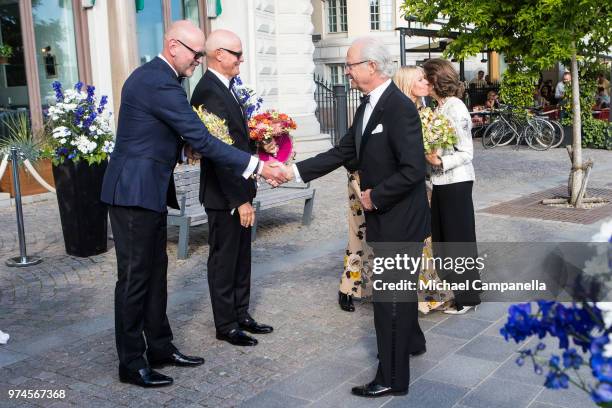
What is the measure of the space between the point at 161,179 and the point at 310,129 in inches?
483

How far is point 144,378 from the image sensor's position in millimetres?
4207

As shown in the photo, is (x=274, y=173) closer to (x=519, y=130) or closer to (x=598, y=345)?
(x=598, y=345)

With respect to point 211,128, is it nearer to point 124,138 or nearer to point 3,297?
point 124,138

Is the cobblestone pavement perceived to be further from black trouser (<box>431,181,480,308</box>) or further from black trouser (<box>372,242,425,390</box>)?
black trouser (<box>431,181,480,308</box>)

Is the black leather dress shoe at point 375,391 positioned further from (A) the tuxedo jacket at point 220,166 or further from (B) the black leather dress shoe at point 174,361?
(A) the tuxedo jacket at point 220,166

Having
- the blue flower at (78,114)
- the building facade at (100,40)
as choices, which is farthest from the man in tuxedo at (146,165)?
the building facade at (100,40)

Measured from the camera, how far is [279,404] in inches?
155

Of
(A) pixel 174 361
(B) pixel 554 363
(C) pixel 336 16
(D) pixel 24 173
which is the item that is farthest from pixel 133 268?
(C) pixel 336 16

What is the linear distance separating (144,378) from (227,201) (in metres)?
1.26

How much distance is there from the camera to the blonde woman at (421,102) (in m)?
5.25

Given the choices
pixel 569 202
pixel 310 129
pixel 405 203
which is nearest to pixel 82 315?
pixel 405 203

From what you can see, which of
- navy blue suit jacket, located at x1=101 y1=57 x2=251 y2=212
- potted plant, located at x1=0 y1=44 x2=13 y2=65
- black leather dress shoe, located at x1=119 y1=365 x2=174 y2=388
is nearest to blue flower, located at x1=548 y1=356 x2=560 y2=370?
navy blue suit jacket, located at x1=101 y1=57 x2=251 y2=212

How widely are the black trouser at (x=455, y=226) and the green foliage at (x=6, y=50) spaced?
9.06 metres

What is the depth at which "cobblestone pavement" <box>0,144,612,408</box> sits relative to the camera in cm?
405
